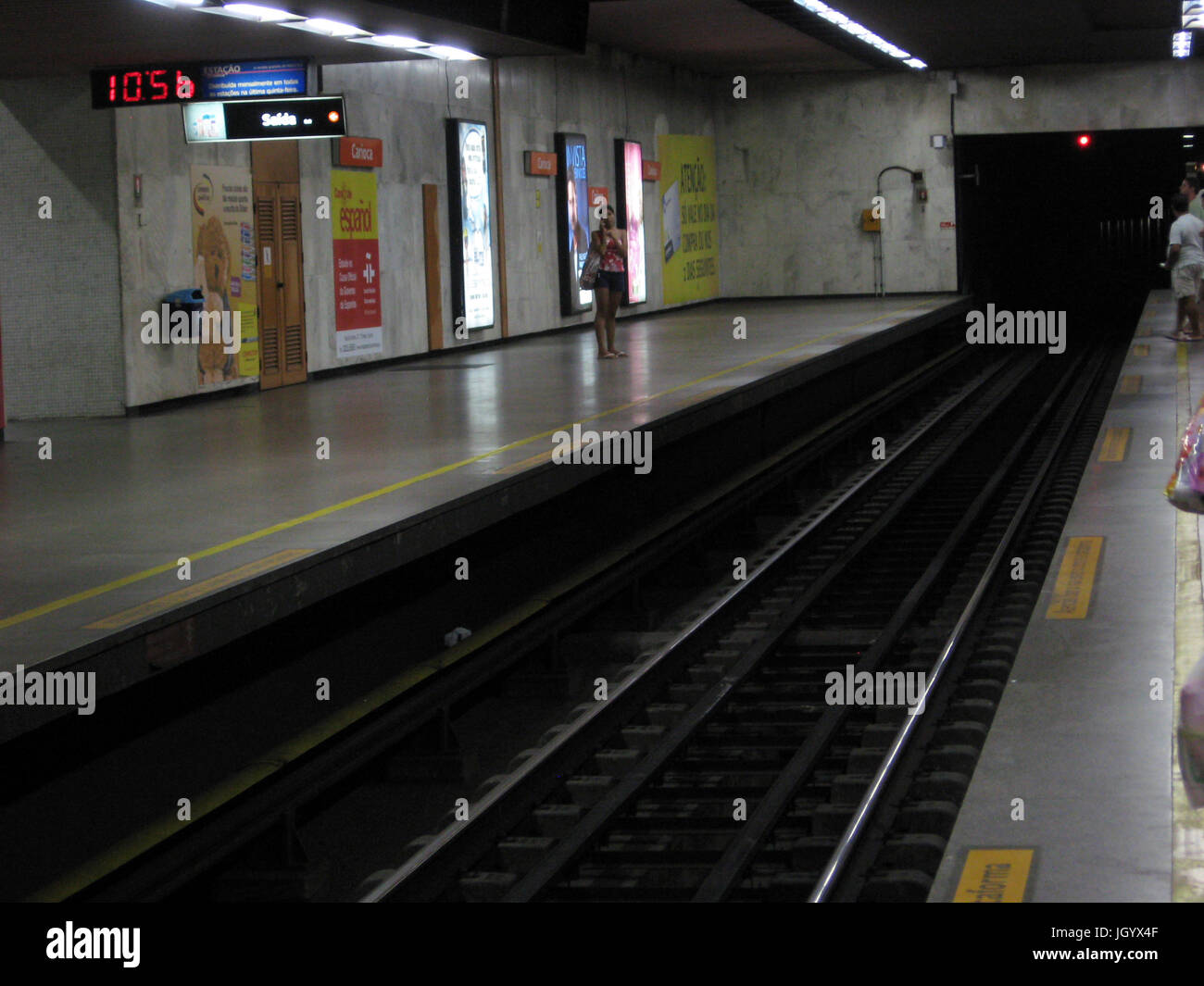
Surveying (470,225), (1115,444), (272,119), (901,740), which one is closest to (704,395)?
(1115,444)

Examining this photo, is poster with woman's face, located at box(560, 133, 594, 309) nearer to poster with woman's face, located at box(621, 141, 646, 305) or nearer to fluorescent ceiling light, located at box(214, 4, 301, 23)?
poster with woman's face, located at box(621, 141, 646, 305)

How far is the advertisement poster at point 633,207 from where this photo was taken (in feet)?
82.1

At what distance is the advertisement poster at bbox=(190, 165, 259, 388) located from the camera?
14109 millimetres

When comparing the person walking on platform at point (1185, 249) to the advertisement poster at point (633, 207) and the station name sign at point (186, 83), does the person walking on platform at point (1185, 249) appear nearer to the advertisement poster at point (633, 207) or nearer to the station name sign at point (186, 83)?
the station name sign at point (186, 83)

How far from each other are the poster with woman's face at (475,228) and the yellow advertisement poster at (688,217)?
24.8ft

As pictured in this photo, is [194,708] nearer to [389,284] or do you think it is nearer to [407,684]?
[407,684]

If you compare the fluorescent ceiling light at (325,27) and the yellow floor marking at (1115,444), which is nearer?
the fluorescent ceiling light at (325,27)

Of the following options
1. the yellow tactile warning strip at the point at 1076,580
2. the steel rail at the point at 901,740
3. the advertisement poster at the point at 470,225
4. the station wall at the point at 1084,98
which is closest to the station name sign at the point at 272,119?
the steel rail at the point at 901,740

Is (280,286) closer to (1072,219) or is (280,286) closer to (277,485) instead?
(277,485)

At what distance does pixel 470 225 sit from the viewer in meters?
19.6

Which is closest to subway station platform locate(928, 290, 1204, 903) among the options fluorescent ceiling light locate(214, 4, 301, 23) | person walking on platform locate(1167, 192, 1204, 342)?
fluorescent ceiling light locate(214, 4, 301, 23)
